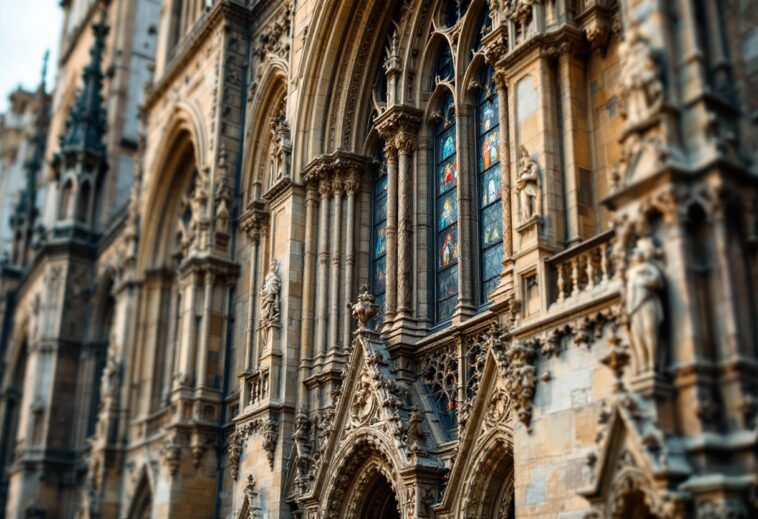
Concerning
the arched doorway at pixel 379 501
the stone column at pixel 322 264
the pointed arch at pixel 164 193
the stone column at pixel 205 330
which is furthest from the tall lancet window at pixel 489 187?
the pointed arch at pixel 164 193

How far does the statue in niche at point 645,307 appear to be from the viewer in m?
9.68

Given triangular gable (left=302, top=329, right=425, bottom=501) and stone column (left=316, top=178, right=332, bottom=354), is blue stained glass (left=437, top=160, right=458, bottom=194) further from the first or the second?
triangular gable (left=302, top=329, right=425, bottom=501)

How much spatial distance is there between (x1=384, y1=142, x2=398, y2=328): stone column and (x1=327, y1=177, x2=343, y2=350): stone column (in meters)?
1.16

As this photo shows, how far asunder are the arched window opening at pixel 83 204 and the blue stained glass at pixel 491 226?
22.9 meters

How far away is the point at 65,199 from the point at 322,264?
792 inches

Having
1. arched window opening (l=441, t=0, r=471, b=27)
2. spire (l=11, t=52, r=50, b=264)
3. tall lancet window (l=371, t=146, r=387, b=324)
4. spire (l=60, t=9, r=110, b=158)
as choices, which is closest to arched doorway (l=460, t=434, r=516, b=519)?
tall lancet window (l=371, t=146, r=387, b=324)

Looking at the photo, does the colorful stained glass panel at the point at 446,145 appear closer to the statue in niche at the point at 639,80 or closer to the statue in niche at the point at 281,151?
the statue in niche at the point at 281,151

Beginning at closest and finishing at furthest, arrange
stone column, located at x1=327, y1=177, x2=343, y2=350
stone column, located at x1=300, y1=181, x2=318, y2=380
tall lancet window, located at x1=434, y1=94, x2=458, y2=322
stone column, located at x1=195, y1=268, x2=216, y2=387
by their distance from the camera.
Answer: tall lancet window, located at x1=434, y1=94, x2=458, y2=322, stone column, located at x1=327, y1=177, x2=343, y2=350, stone column, located at x1=300, y1=181, x2=318, y2=380, stone column, located at x1=195, y1=268, x2=216, y2=387

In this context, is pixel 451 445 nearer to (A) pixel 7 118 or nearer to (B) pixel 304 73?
(B) pixel 304 73

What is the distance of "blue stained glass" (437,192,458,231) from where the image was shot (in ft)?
56.3

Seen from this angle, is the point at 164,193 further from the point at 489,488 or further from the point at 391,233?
the point at 489,488

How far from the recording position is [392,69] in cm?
1884

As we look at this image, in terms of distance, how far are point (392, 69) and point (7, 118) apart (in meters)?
48.1

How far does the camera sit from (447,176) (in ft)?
57.9
